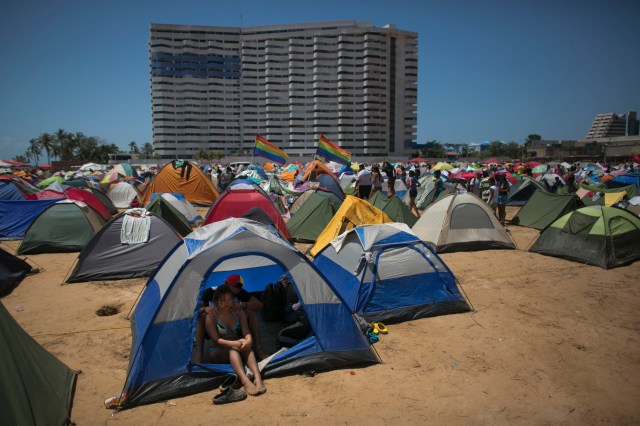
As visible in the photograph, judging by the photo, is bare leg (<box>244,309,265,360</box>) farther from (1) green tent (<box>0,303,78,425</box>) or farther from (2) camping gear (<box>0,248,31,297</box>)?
(2) camping gear (<box>0,248,31,297</box>)

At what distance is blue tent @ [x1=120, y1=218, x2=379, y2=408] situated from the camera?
4.21 m

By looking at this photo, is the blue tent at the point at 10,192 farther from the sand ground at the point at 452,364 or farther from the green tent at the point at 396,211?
the green tent at the point at 396,211

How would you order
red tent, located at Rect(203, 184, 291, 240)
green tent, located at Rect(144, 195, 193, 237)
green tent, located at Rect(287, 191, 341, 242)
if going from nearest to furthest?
red tent, located at Rect(203, 184, 291, 240) < green tent, located at Rect(144, 195, 193, 237) < green tent, located at Rect(287, 191, 341, 242)

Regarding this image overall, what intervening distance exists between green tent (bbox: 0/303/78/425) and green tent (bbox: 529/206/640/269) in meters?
9.83

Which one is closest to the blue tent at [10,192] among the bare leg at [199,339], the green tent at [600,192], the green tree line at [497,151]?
the bare leg at [199,339]

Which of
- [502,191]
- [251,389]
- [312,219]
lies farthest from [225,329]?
[502,191]

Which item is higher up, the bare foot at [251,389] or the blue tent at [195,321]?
the blue tent at [195,321]

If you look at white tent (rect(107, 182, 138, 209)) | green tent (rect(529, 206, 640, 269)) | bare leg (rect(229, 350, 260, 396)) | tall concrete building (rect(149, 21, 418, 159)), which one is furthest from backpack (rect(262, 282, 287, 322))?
tall concrete building (rect(149, 21, 418, 159))

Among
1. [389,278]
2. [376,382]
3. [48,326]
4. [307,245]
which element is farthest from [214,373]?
[307,245]

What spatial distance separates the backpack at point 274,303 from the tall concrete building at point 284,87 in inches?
3419

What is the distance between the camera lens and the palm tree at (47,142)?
8281cm

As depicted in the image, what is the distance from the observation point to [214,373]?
4395 mm

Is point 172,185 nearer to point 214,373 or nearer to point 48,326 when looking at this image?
point 48,326

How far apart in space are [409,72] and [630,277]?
3636 inches
